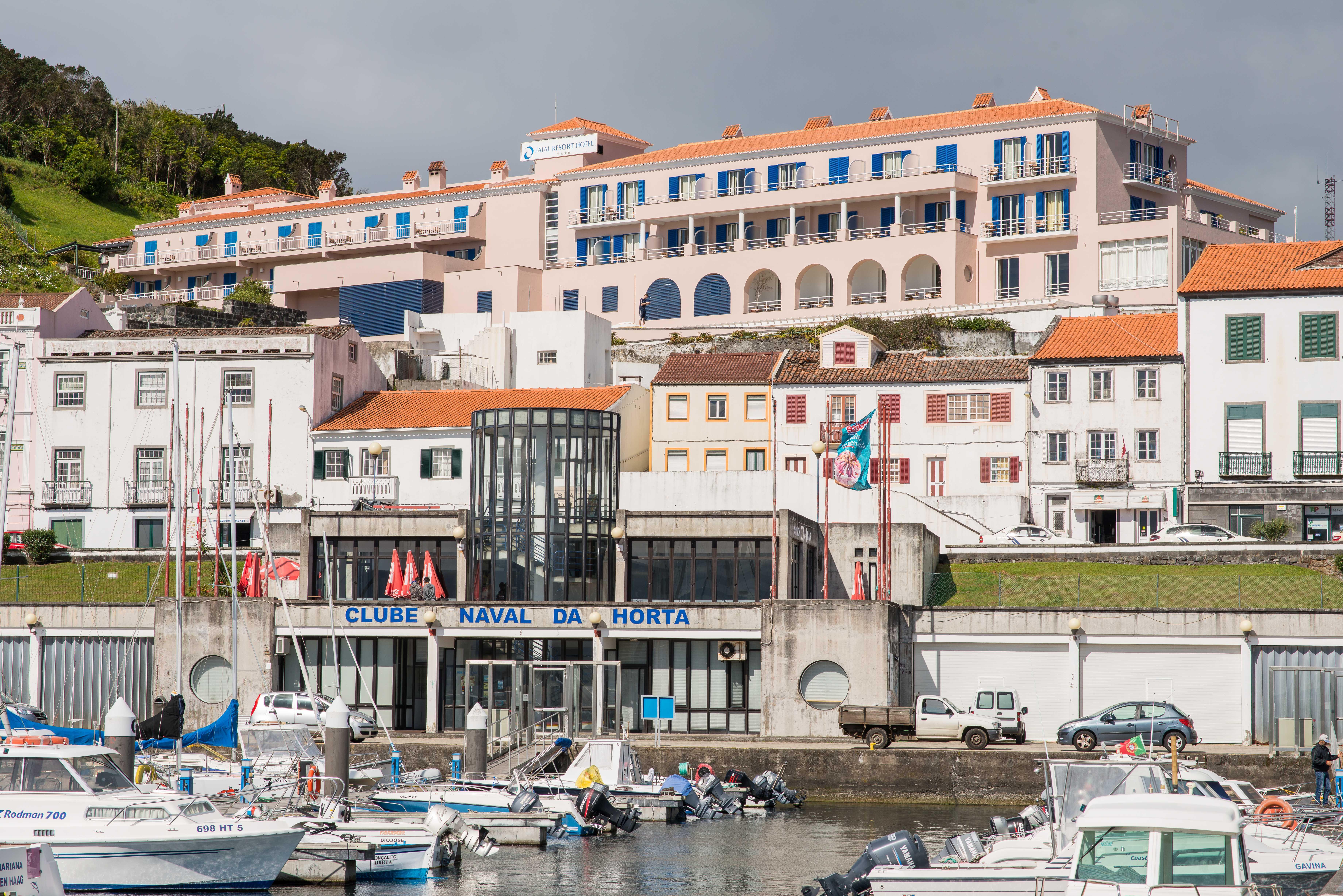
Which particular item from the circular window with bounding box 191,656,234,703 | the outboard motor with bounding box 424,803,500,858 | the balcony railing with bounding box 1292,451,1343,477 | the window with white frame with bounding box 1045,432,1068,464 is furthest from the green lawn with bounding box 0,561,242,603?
the balcony railing with bounding box 1292,451,1343,477

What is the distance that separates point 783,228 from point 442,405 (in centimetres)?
2753

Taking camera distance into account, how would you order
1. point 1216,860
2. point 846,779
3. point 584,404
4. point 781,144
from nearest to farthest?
1. point 1216,860
2. point 846,779
3. point 584,404
4. point 781,144

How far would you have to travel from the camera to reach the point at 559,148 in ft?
322

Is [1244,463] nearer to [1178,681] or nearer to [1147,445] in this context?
[1147,445]

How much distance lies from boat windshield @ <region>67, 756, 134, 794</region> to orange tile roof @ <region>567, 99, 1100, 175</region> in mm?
62431

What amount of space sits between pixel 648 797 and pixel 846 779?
20.3 ft

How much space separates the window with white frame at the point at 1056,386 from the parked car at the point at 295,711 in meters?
32.1

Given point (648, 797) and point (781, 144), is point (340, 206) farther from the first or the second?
point (648, 797)

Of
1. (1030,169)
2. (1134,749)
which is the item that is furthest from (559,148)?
(1134,749)

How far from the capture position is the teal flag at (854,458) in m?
52.1

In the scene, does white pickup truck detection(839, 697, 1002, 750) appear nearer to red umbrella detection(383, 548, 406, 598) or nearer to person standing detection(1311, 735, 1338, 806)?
person standing detection(1311, 735, 1338, 806)

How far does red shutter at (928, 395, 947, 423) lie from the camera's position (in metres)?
66.0

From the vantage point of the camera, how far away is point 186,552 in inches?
2480

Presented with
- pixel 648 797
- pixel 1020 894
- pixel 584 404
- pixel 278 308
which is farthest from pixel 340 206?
pixel 1020 894
